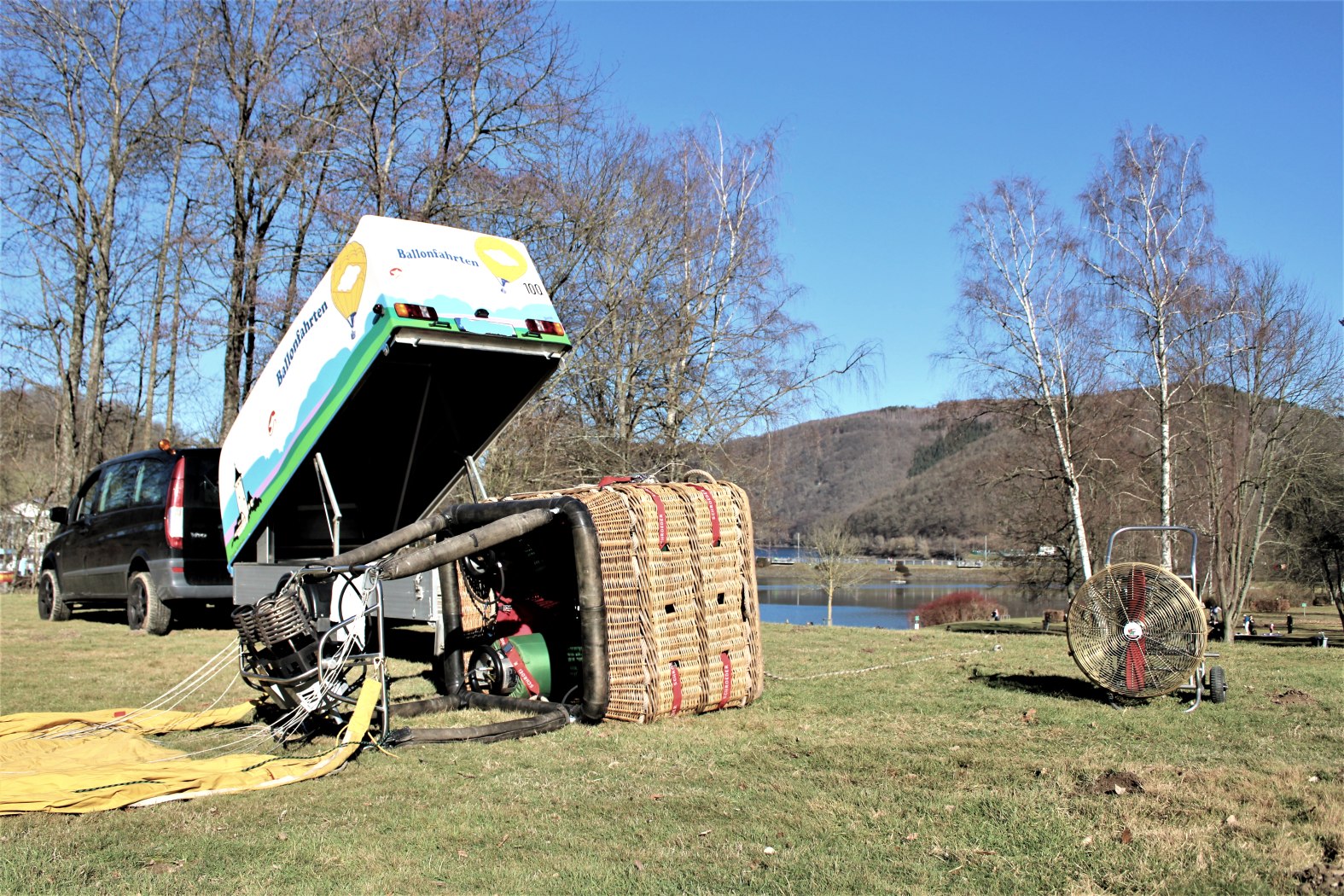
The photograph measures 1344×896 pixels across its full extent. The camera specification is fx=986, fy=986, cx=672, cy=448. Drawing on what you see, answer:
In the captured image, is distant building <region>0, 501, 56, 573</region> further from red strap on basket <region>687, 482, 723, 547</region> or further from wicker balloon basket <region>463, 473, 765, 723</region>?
red strap on basket <region>687, 482, 723, 547</region>

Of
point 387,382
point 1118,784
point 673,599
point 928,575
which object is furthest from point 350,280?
point 928,575

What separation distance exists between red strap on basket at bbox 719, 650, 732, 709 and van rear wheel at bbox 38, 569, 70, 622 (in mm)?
11704

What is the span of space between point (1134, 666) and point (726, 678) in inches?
118

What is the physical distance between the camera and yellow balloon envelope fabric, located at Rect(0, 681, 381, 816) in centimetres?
468

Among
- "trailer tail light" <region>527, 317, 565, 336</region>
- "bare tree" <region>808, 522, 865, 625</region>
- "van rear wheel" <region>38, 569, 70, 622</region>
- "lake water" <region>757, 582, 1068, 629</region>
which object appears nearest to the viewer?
"trailer tail light" <region>527, 317, 565, 336</region>

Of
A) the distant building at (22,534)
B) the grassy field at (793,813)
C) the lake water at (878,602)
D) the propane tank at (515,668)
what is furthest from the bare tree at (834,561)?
the grassy field at (793,813)

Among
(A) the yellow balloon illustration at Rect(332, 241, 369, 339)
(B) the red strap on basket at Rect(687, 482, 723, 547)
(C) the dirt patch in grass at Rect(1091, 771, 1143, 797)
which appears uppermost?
(A) the yellow balloon illustration at Rect(332, 241, 369, 339)

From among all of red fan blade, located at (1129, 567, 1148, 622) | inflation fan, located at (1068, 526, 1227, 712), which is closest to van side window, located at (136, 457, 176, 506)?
inflation fan, located at (1068, 526, 1227, 712)

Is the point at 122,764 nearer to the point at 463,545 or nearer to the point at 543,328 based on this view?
the point at 463,545

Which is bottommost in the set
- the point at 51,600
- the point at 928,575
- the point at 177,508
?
the point at 928,575

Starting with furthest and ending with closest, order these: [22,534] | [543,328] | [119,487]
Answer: [22,534]
[119,487]
[543,328]

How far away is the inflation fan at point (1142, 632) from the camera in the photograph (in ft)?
22.9

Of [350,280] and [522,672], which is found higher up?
[350,280]

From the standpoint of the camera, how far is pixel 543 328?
8.03 m
